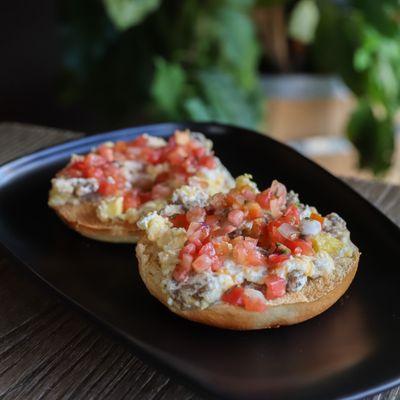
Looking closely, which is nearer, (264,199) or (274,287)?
(274,287)

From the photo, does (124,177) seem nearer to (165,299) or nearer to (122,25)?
(165,299)

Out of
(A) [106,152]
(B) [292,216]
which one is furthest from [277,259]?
(A) [106,152]

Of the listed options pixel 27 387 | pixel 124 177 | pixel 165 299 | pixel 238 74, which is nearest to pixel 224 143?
pixel 124 177

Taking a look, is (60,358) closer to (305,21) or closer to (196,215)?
(196,215)

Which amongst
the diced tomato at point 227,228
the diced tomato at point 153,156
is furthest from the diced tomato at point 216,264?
the diced tomato at point 153,156

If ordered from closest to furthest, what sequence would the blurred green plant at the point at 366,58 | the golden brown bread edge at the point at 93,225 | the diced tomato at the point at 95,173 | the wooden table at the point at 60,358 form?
the wooden table at the point at 60,358
the golden brown bread edge at the point at 93,225
the diced tomato at the point at 95,173
the blurred green plant at the point at 366,58

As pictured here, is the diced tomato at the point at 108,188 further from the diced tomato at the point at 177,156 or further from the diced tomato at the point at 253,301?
the diced tomato at the point at 253,301

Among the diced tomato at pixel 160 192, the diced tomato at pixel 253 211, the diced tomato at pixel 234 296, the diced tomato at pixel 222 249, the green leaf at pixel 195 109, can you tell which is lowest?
the green leaf at pixel 195 109
